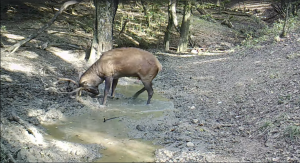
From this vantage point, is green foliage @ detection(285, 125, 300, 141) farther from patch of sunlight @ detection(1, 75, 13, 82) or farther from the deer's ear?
patch of sunlight @ detection(1, 75, 13, 82)

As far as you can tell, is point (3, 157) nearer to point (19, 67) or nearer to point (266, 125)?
point (266, 125)

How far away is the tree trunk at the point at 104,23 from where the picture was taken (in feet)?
32.7

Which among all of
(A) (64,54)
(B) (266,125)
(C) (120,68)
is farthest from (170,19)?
(B) (266,125)

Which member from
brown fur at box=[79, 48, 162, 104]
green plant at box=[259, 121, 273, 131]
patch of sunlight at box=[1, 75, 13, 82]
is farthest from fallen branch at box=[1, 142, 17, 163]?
green plant at box=[259, 121, 273, 131]

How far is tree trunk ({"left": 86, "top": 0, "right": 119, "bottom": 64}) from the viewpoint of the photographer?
392 inches

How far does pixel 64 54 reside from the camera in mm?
10805

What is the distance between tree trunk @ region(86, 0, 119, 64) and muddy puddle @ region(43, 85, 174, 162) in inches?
105

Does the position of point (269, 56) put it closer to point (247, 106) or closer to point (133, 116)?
point (247, 106)

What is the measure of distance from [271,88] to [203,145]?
3.05 meters

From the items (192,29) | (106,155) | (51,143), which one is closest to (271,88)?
(106,155)

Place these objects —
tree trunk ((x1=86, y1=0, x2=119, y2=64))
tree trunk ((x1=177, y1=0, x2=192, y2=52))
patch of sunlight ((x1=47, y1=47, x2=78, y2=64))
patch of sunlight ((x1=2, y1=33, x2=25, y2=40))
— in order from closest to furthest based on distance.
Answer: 1. tree trunk ((x1=86, y1=0, x2=119, y2=64))
2. patch of sunlight ((x1=47, y1=47, x2=78, y2=64))
3. patch of sunlight ((x1=2, y1=33, x2=25, y2=40))
4. tree trunk ((x1=177, y1=0, x2=192, y2=52))

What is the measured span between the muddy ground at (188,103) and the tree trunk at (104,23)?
83 centimetres

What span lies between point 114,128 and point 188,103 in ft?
7.15

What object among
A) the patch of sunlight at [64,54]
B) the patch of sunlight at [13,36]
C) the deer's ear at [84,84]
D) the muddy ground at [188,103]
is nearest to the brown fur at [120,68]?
the deer's ear at [84,84]
